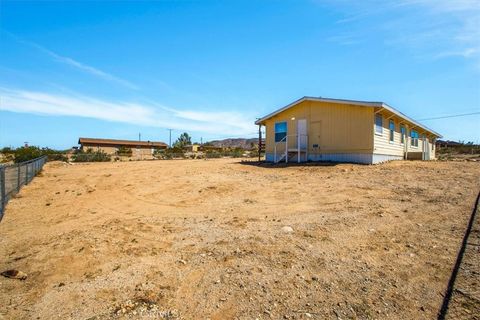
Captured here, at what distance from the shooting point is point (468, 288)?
3.25m

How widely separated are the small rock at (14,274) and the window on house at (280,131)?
17753 mm

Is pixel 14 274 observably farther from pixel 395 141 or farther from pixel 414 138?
pixel 414 138

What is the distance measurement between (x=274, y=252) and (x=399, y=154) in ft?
64.7

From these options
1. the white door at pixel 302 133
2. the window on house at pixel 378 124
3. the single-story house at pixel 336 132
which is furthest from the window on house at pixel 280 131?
the window on house at pixel 378 124

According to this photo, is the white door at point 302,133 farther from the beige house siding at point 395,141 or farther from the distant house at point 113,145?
the distant house at point 113,145

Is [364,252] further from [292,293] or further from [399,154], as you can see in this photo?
[399,154]

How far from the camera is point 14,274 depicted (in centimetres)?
376

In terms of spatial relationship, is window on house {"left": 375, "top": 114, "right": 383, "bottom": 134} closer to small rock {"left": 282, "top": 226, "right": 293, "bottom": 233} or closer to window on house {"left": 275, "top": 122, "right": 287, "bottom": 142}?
window on house {"left": 275, "top": 122, "right": 287, "bottom": 142}

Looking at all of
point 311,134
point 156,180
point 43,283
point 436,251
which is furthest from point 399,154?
point 43,283

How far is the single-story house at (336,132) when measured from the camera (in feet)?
53.6

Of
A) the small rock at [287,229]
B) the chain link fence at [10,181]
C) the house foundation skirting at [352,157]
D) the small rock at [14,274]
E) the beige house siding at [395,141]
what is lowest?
the small rock at [14,274]

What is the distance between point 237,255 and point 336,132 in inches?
576

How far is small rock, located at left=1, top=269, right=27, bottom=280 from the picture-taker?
3727 millimetres

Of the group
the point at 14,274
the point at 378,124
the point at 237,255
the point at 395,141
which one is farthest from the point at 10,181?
the point at 395,141
